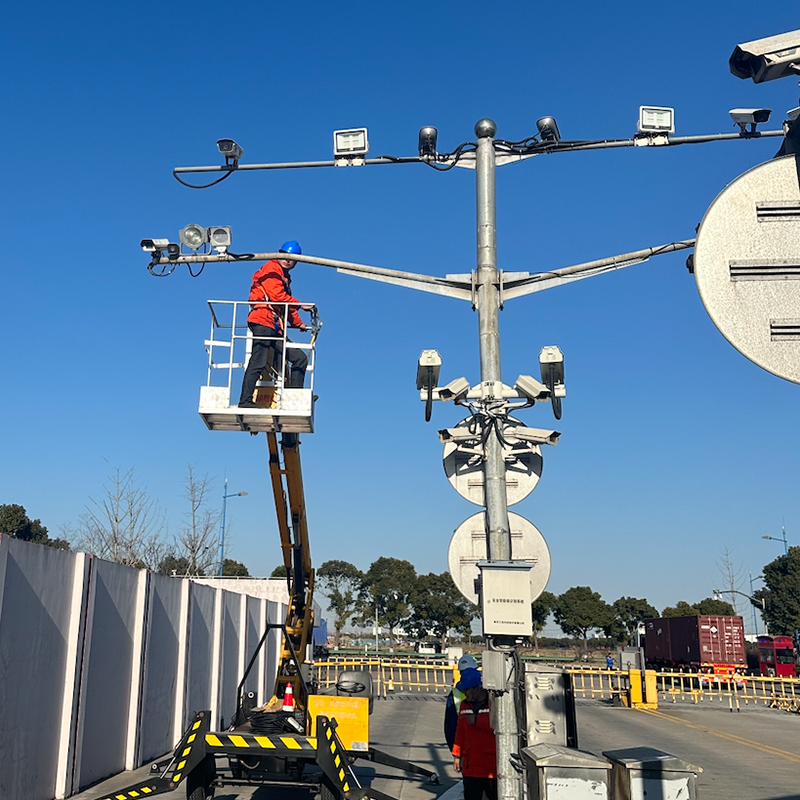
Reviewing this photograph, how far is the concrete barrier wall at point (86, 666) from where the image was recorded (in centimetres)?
955

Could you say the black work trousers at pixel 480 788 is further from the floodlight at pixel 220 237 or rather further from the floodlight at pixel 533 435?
the floodlight at pixel 220 237

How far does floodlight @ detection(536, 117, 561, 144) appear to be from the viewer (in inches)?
292

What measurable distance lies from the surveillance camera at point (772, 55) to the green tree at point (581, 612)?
74314 mm

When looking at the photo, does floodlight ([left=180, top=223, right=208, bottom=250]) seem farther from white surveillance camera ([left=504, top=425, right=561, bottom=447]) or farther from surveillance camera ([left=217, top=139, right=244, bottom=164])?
white surveillance camera ([left=504, top=425, right=561, bottom=447])

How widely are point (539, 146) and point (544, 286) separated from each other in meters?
1.36

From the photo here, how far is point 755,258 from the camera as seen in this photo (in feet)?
8.71

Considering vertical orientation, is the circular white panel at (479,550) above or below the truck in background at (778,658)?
above

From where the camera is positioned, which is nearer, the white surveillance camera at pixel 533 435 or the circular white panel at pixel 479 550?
the white surveillance camera at pixel 533 435

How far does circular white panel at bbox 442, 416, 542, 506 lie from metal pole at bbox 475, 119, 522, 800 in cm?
34

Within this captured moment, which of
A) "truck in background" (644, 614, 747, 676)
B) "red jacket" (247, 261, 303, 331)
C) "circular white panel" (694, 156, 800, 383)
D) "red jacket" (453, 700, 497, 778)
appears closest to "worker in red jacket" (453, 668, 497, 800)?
"red jacket" (453, 700, 497, 778)

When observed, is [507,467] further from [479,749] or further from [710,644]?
[710,644]

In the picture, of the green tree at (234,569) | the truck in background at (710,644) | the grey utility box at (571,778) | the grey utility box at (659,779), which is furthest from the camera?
the green tree at (234,569)

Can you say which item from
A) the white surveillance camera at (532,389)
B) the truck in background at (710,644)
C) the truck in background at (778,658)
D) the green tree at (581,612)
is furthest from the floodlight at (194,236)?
the green tree at (581,612)

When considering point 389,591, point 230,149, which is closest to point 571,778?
point 230,149
